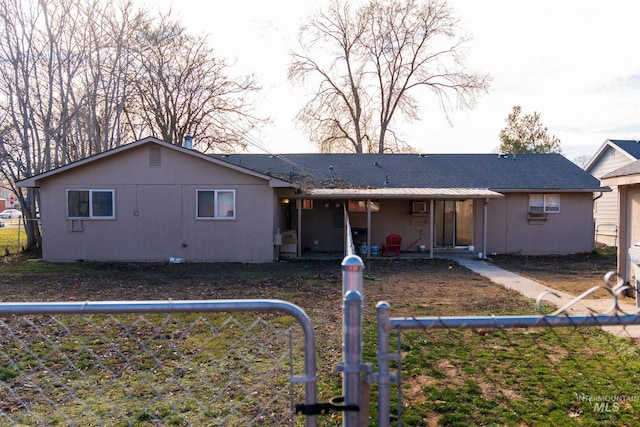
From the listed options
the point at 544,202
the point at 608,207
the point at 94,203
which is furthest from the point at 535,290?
the point at 608,207

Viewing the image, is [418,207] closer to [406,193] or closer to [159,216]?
[406,193]

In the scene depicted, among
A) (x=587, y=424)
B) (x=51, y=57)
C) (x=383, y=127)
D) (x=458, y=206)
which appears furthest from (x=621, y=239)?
(x=383, y=127)

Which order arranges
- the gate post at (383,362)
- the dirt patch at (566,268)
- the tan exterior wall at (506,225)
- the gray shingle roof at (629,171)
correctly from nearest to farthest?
the gate post at (383,362)
the gray shingle roof at (629,171)
the dirt patch at (566,268)
the tan exterior wall at (506,225)

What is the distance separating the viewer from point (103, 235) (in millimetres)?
15109

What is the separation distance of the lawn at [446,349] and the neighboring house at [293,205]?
294 cm

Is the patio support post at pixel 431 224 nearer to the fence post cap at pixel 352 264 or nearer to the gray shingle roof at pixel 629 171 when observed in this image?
the gray shingle roof at pixel 629 171

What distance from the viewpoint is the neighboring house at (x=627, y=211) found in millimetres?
8375

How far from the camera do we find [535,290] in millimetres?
10195

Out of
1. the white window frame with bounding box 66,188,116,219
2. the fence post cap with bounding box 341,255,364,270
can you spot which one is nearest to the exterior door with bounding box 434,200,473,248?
the white window frame with bounding box 66,188,116,219

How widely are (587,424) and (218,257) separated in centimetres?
1274

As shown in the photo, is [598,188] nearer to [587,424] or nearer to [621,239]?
[621,239]

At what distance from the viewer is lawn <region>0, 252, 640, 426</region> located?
3871 millimetres

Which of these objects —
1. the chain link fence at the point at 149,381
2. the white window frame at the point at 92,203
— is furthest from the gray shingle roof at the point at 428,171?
the chain link fence at the point at 149,381

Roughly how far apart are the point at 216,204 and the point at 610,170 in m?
19.7
